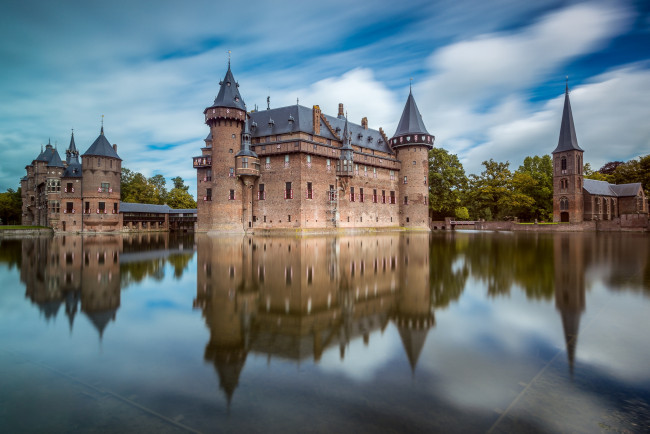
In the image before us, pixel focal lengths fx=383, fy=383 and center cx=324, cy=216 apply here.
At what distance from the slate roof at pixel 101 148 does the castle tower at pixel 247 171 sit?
21506 millimetres

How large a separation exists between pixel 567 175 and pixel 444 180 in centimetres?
2012

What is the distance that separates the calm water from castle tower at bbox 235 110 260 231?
32.9m

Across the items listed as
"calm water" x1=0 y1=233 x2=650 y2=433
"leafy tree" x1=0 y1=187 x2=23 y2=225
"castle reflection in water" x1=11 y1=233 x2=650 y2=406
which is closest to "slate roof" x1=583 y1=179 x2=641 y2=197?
"castle reflection in water" x1=11 y1=233 x2=650 y2=406

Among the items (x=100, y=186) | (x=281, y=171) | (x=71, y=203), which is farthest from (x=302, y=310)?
(x=71, y=203)

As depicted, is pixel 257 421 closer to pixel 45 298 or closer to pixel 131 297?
pixel 131 297

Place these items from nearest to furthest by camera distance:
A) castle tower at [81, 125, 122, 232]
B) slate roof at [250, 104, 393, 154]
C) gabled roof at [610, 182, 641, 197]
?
slate roof at [250, 104, 393, 154] < castle tower at [81, 125, 122, 232] < gabled roof at [610, 182, 641, 197]

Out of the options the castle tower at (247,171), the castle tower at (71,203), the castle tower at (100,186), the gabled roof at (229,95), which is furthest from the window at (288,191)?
the castle tower at (71,203)

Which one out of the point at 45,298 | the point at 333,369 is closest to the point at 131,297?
the point at 45,298

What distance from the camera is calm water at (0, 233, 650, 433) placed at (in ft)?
11.1

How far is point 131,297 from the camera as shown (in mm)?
8703

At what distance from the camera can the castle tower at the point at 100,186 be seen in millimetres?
49969

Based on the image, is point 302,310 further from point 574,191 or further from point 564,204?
point 564,204

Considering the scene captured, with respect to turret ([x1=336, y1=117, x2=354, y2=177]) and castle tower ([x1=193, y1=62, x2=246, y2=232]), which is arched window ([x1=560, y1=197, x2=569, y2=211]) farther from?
castle tower ([x1=193, y1=62, x2=246, y2=232])

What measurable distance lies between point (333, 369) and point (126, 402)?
2.14 meters
